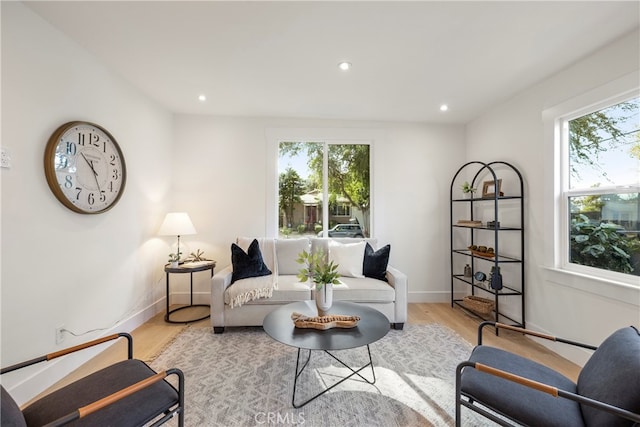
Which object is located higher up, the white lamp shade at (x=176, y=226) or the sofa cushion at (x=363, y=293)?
the white lamp shade at (x=176, y=226)

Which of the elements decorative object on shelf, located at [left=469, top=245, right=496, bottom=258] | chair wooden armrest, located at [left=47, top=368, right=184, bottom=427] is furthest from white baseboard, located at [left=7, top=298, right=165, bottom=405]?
decorative object on shelf, located at [left=469, top=245, right=496, bottom=258]

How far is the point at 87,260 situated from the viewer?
92.5 inches

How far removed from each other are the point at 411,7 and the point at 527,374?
2.20m

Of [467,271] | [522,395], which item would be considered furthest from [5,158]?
[467,271]

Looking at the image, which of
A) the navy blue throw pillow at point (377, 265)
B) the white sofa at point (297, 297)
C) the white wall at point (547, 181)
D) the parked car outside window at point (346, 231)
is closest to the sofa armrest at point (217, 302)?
the white sofa at point (297, 297)

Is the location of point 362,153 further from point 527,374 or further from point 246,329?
point 527,374

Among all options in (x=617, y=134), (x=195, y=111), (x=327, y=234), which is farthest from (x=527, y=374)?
(x=195, y=111)

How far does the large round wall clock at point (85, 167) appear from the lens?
2.03 m

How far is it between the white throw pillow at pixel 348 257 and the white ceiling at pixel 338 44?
5.62 feet

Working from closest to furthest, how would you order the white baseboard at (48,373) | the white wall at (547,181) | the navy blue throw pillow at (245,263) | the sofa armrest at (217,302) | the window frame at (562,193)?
the white baseboard at (48,373), the white wall at (547,181), the window frame at (562,193), the sofa armrest at (217,302), the navy blue throw pillow at (245,263)

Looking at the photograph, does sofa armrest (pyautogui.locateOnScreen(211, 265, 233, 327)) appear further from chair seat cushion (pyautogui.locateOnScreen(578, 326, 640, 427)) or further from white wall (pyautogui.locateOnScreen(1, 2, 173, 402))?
chair seat cushion (pyautogui.locateOnScreen(578, 326, 640, 427))

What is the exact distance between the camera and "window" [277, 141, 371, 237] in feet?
13.1

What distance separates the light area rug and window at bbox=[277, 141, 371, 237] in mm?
1632

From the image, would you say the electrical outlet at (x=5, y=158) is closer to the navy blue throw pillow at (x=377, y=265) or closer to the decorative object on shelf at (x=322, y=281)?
the decorative object on shelf at (x=322, y=281)
